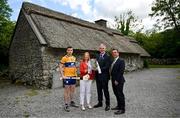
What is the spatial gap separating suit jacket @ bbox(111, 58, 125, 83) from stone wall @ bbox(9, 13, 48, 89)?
7127 mm

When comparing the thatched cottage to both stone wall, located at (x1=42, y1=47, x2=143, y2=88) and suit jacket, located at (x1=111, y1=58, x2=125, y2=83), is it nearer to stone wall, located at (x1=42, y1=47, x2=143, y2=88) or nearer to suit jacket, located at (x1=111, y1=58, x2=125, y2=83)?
stone wall, located at (x1=42, y1=47, x2=143, y2=88)

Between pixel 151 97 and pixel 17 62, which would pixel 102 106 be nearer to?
pixel 151 97

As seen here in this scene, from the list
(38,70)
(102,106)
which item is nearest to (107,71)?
(102,106)

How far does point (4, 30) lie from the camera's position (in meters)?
22.5

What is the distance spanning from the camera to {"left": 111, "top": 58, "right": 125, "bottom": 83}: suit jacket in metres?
7.29

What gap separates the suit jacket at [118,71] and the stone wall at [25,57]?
7.13 meters

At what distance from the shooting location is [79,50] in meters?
16.2

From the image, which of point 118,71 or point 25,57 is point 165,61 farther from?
point 118,71

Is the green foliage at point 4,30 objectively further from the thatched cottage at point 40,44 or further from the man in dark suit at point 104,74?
the man in dark suit at point 104,74

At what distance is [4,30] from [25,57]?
8554mm

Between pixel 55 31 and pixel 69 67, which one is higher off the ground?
pixel 55 31

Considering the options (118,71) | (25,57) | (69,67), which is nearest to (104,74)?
(118,71)

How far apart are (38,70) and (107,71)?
285 inches

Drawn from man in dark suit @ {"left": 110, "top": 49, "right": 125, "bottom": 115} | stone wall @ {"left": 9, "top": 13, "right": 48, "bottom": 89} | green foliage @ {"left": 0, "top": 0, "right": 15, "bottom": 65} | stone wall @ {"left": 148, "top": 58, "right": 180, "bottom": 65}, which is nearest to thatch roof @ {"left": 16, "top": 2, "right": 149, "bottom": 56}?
stone wall @ {"left": 9, "top": 13, "right": 48, "bottom": 89}
